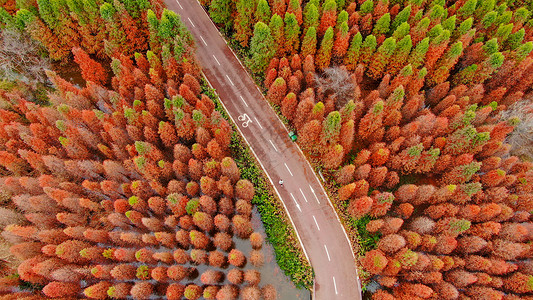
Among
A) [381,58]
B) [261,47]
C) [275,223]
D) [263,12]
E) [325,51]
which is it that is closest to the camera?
[275,223]

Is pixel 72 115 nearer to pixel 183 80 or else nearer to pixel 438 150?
pixel 183 80

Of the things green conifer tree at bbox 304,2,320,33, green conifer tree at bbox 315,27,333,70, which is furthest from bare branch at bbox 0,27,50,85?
green conifer tree at bbox 315,27,333,70

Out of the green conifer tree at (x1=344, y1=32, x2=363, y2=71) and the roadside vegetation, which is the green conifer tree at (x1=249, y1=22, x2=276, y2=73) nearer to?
the roadside vegetation

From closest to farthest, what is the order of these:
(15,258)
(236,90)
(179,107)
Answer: (15,258), (179,107), (236,90)

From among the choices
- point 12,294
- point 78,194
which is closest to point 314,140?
point 78,194

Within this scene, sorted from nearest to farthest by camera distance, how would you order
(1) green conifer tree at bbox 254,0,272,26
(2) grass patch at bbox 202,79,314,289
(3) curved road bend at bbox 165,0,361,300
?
(3) curved road bend at bbox 165,0,361,300, (2) grass patch at bbox 202,79,314,289, (1) green conifer tree at bbox 254,0,272,26

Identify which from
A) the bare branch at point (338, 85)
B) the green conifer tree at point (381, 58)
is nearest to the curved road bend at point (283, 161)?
the bare branch at point (338, 85)

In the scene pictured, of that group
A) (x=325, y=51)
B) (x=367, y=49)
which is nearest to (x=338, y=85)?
(x=325, y=51)

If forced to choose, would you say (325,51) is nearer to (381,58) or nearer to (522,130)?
(381,58)
